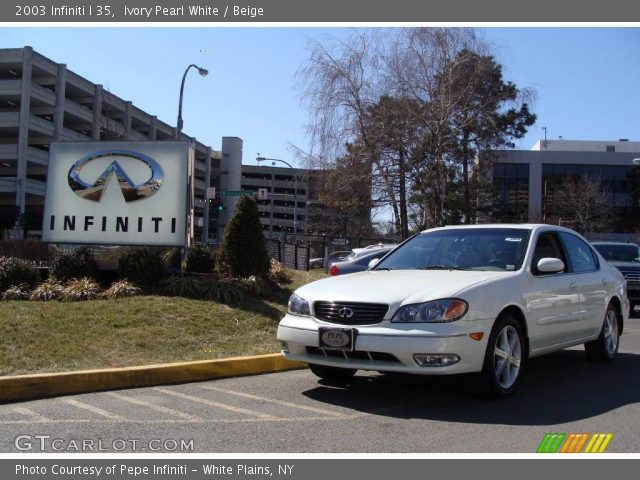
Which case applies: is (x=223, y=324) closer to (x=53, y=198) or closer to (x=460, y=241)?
(x=460, y=241)

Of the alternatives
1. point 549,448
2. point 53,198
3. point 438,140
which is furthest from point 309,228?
point 549,448

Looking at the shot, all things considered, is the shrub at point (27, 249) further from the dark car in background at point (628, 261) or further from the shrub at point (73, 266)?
the dark car in background at point (628, 261)

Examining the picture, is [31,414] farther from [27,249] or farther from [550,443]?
[27,249]

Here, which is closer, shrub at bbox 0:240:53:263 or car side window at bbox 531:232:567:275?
car side window at bbox 531:232:567:275

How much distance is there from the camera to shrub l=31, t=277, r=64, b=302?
32.9 ft

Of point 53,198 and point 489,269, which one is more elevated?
point 53,198

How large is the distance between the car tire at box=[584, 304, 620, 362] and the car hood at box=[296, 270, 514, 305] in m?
2.42

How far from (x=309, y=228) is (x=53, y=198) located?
57.2 metres

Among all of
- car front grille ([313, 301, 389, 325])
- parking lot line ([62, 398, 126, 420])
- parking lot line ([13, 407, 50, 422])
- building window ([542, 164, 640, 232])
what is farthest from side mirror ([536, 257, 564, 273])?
building window ([542, 164, 640, 232])

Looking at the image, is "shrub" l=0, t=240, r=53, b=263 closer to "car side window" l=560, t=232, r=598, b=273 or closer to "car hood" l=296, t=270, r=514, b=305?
"car hood" l=296, t=270, r=514, b=305

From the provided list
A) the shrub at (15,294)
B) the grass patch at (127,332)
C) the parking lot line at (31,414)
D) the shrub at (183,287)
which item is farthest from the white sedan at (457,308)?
the shrub at (15,294)

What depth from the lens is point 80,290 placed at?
10.2m

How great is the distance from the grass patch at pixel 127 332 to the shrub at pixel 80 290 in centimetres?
32
